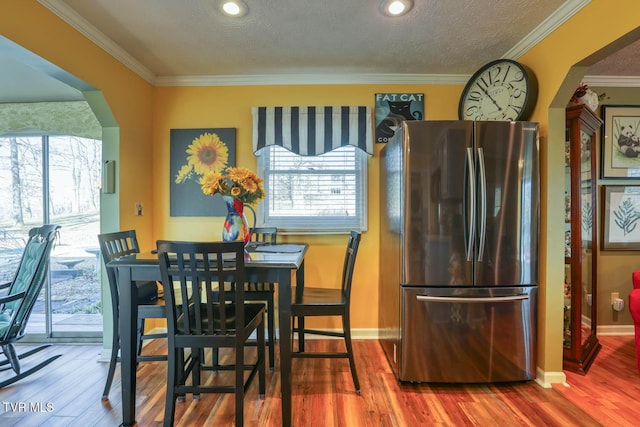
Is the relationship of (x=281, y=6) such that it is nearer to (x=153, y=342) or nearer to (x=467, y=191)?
(x=467, y=191)

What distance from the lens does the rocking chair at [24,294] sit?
199cm

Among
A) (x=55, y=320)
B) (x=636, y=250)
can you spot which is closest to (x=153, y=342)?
(x=55, y=320)

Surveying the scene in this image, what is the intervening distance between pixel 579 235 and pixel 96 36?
12.6 feet

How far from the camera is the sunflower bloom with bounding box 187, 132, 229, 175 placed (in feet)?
9.22

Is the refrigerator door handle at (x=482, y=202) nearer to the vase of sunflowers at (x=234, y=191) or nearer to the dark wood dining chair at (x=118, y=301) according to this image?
the vase of sunflowers at (x=234, y=191)

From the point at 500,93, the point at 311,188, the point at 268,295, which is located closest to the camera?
the point at 268,295

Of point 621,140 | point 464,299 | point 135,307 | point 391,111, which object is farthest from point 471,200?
point 621,140

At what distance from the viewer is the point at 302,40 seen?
221cm

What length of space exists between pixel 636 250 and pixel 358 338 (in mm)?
2867

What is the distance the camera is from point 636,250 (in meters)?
2.86

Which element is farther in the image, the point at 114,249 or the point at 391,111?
the point at 391,111

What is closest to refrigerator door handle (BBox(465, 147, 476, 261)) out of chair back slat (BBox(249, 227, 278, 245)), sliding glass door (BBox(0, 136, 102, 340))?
chair back slat (BBox(249, 227, 278, 245))

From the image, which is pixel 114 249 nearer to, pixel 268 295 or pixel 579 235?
pixel 268 295

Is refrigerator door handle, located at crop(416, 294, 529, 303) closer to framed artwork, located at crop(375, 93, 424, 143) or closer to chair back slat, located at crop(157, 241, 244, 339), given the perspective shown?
chair back slat, located at crop(157, 241, 244, 339)
